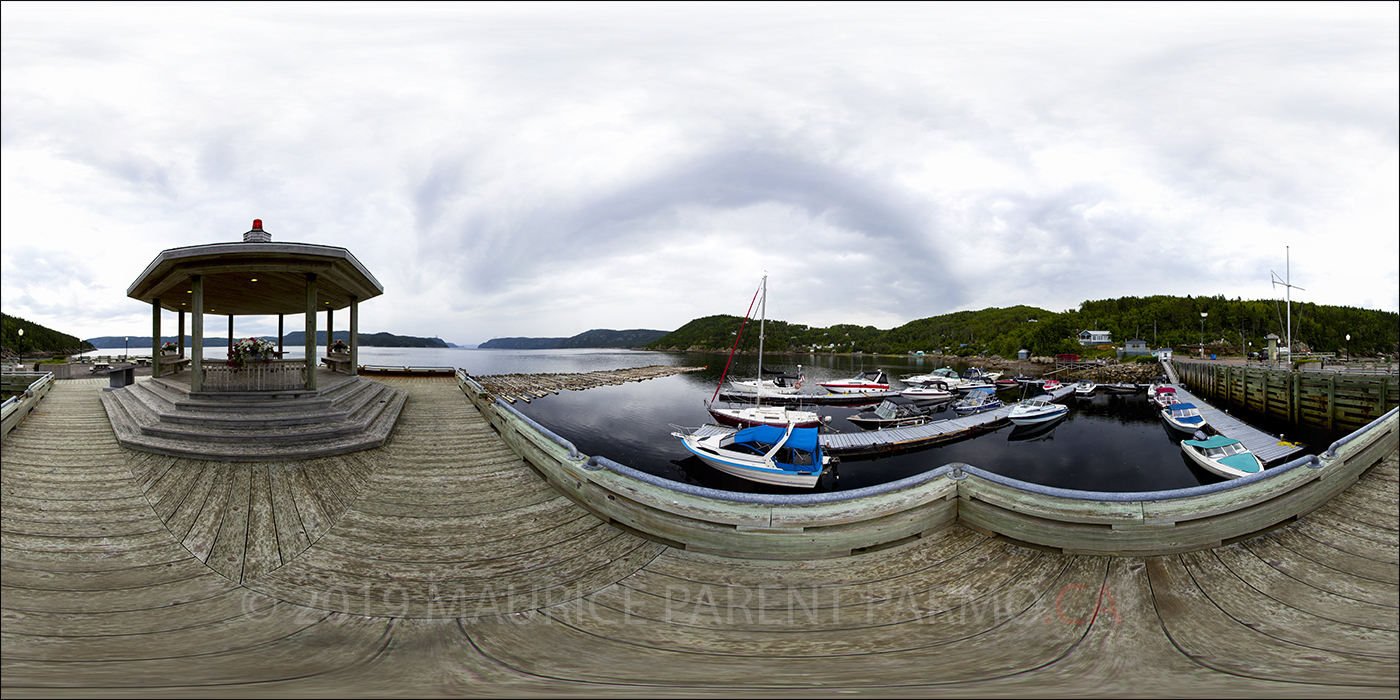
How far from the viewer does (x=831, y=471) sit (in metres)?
13.5

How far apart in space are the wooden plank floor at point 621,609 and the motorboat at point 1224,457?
889 centimetres

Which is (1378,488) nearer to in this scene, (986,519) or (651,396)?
(986,519)

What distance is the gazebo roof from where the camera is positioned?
7.77 meters

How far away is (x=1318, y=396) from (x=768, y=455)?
2498 cm

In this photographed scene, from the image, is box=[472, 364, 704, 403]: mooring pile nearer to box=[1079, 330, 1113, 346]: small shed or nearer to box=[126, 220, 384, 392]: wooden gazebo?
box=[126, 220, 384, 392]: wooden gazebo

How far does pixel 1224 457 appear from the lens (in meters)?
12.4

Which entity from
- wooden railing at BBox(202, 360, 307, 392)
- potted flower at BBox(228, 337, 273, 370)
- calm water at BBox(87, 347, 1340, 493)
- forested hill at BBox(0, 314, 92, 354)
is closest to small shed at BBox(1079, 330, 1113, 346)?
calm water at BBox(87, 347, 1340, 493)

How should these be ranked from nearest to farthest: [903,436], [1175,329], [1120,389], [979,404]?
[903,436], [979,404], [1120,389], [1175,329]

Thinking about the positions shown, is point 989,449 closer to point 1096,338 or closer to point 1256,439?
point 1256,439

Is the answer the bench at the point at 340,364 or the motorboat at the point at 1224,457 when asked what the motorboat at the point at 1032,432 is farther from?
the bench at the point at 340,364

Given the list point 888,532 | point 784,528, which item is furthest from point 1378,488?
point 784,528

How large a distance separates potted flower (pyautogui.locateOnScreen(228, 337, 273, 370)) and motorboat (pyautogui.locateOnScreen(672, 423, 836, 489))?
968 cm

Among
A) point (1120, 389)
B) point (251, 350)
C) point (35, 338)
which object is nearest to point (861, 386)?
point (1120, 389)

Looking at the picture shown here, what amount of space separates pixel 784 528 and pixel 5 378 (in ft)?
67.7
